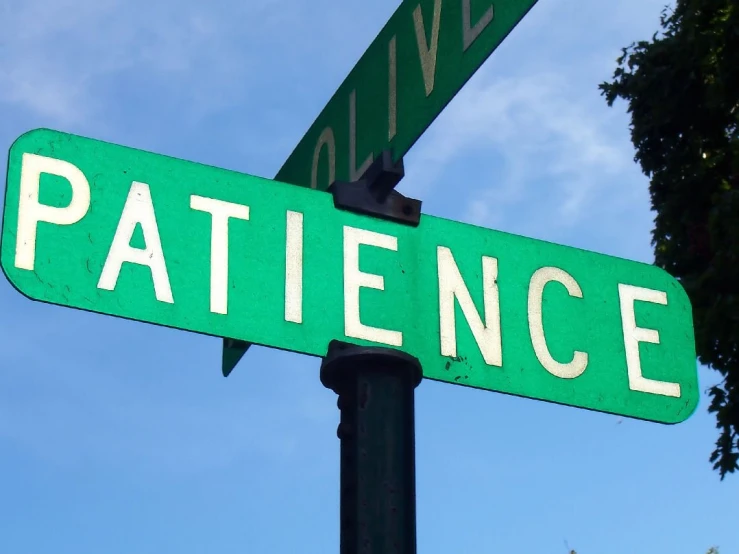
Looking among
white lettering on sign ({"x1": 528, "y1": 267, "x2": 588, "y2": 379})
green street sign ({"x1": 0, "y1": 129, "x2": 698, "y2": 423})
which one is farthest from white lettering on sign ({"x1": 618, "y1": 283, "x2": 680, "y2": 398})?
white lettering on sign ({"x1": 528, "y1": 267, "x2": 588, "y2": 379})

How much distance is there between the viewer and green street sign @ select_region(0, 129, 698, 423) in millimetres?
2326

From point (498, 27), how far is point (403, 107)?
330mm

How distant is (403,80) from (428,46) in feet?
0.33

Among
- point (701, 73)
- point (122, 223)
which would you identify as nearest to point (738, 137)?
point (701, 73)

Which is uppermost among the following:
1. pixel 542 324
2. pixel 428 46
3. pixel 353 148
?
pixel 428 46

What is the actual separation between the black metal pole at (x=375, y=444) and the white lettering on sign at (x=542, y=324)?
275mm

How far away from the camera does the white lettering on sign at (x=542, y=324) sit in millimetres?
2582

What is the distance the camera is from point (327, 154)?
3156mm

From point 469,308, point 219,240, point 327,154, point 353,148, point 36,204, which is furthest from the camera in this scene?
point 327,154

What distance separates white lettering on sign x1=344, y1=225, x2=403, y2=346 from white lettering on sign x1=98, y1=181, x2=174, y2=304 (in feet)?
1.15

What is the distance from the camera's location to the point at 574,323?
2660mm

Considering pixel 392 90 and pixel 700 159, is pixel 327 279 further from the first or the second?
pixel 700 159

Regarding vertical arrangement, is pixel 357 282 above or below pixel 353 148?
below

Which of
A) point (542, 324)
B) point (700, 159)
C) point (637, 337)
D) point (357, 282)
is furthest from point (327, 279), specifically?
point (700, 159)
